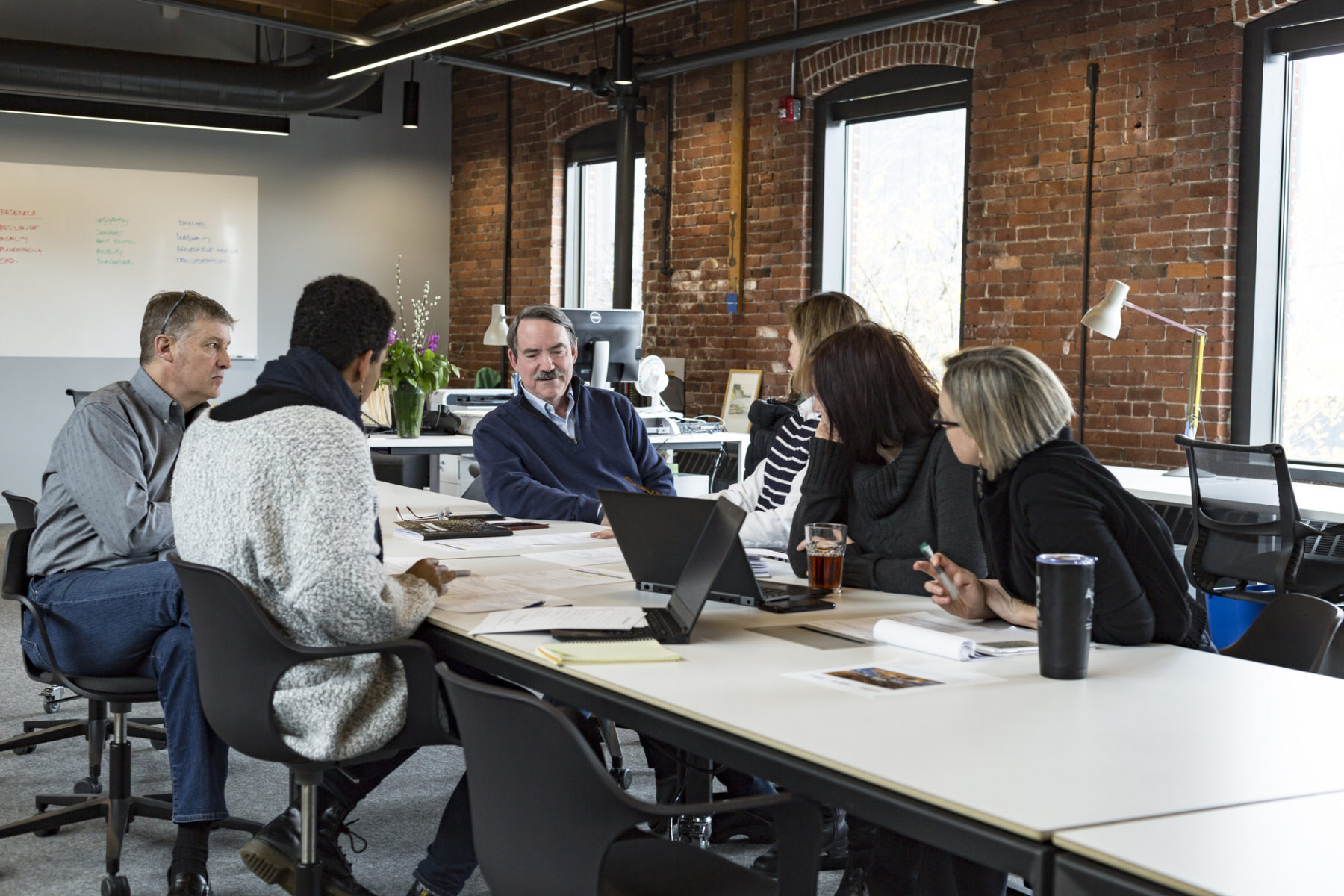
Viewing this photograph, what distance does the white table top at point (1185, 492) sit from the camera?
4.30 meters

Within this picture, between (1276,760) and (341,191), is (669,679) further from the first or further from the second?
(341,191)

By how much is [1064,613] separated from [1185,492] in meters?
3.41

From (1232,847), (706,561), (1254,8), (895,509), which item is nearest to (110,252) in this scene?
(1254,8)

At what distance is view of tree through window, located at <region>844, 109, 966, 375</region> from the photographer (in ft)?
22.8

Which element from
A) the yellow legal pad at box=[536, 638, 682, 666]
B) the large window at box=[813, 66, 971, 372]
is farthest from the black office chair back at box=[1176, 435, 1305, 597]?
the yellow legal pad at box=[536, 638, 682, 666]

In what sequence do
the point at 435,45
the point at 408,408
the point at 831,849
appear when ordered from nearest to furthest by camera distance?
the point at 831,849 < the point at 408,408 < the point at 435,45

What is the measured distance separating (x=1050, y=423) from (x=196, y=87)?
721cm

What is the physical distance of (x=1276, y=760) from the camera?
144 cm

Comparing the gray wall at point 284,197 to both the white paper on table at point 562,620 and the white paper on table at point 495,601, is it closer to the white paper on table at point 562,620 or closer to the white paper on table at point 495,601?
the white paper on table at point 495,601

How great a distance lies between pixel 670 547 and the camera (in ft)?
7.89

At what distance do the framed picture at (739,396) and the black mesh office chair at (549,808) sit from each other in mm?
5912

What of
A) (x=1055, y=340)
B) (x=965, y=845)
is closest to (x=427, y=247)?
(x=1055, y=340)

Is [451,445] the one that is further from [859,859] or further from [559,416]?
[859,859]

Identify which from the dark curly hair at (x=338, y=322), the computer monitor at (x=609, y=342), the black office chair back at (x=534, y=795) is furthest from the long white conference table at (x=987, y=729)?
the computer monitor at (x=609, y=342)
